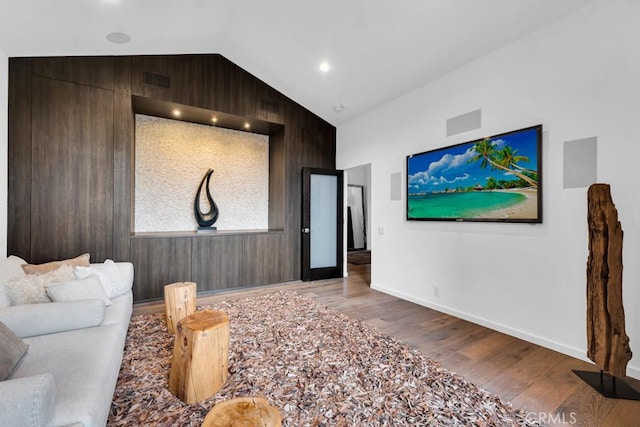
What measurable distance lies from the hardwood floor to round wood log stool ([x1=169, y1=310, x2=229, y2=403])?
1.83 metres

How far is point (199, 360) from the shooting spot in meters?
1.92

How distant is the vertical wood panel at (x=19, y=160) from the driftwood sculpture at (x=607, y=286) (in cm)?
563

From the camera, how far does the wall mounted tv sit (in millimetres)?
2850

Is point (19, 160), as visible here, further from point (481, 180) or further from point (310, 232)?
point (481, 180)

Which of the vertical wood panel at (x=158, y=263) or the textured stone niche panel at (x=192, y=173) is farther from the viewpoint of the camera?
the textured stone niche panel at (x=192, y=173)

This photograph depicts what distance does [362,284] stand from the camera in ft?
17.0

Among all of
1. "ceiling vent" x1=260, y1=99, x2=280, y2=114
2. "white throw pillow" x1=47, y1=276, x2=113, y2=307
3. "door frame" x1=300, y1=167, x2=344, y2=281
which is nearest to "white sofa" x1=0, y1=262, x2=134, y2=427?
"white throw pillow" x1=47, y1=276, x2=113, y2=307

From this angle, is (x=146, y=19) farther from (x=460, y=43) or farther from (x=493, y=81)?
(x=493, y=81)

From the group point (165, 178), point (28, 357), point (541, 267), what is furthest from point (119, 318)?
point (541, 267)

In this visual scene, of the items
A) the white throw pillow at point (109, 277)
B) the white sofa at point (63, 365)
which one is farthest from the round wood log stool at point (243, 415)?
the white throw pillow at point (109, 277)

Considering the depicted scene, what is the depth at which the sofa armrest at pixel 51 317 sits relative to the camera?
186cm

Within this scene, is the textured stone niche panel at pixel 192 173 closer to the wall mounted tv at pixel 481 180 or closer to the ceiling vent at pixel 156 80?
the ceiling vent at pixel 156 80

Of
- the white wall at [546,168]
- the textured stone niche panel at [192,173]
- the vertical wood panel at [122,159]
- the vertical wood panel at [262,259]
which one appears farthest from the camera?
the vertical wood panel at [262,259]

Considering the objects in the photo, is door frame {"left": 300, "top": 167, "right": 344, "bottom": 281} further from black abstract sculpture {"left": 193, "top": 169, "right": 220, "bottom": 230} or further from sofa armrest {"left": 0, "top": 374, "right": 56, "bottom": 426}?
sofa armrest {"left": 0, "top": 374, "right": 56, "bottom": 426}
